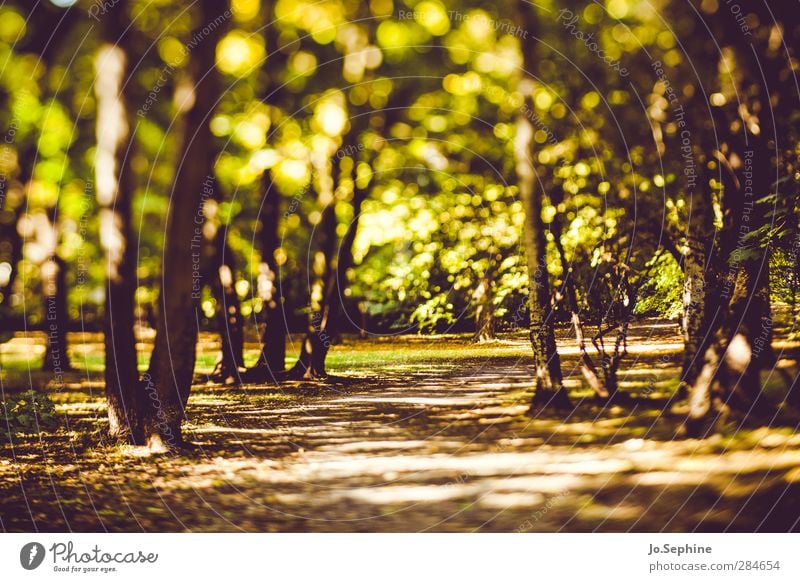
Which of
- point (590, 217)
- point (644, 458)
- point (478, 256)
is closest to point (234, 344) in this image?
point (478, 256)

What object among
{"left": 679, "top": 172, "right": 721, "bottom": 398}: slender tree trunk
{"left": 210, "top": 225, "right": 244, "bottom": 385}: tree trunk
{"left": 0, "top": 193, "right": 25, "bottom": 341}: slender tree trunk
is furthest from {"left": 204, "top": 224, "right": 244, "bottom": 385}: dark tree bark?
{"left": 679, "top": 172, "right": 721, "bottom": 398}: slender tree trunk

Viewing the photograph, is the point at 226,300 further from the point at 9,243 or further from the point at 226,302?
the point at 9,243

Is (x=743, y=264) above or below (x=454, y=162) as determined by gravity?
below

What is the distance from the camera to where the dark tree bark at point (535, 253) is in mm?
5988

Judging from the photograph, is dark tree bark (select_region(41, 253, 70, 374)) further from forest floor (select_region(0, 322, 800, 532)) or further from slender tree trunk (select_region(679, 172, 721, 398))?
slender tree trunk (select_region(679, 172, 721, 398))

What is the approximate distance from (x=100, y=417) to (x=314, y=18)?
5.08 m

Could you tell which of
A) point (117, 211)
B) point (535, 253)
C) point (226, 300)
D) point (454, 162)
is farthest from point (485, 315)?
point (226, 300)

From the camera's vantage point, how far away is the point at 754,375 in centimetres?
567

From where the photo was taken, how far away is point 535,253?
6.86 m

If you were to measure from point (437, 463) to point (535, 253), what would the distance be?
261cm

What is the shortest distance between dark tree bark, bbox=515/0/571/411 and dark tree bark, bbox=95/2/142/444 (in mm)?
4189

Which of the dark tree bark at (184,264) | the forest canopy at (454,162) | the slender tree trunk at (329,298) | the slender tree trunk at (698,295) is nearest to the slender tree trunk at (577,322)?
the forest canopy at (454,162)

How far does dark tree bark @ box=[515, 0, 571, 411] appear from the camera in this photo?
5988 mm
